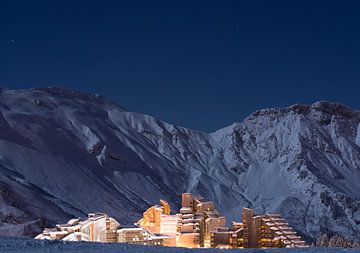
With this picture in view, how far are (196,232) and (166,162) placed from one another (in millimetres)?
107957

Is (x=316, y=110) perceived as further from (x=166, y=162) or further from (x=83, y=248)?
(x=83, y=248)

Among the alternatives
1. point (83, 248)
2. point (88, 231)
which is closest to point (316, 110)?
point (88, 231)

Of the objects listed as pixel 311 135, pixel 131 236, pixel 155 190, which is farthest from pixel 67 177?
pixel 311 135

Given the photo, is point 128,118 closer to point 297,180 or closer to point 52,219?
point 297,180

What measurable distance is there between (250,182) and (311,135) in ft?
87.2

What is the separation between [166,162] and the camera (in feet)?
452

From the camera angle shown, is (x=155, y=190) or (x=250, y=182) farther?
(x=250, y=182)

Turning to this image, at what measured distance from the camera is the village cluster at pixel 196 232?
26.8 meters

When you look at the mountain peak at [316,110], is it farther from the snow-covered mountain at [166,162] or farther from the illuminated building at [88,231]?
the illuminated building at [88,231]

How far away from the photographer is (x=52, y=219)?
208 feet

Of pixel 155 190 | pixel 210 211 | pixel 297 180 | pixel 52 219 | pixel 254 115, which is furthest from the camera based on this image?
pixel 254 115

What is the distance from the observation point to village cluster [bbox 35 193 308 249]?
87.9 feet

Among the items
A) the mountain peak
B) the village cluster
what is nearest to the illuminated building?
the village cluster

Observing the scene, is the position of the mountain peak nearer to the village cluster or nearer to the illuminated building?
the village cluster
